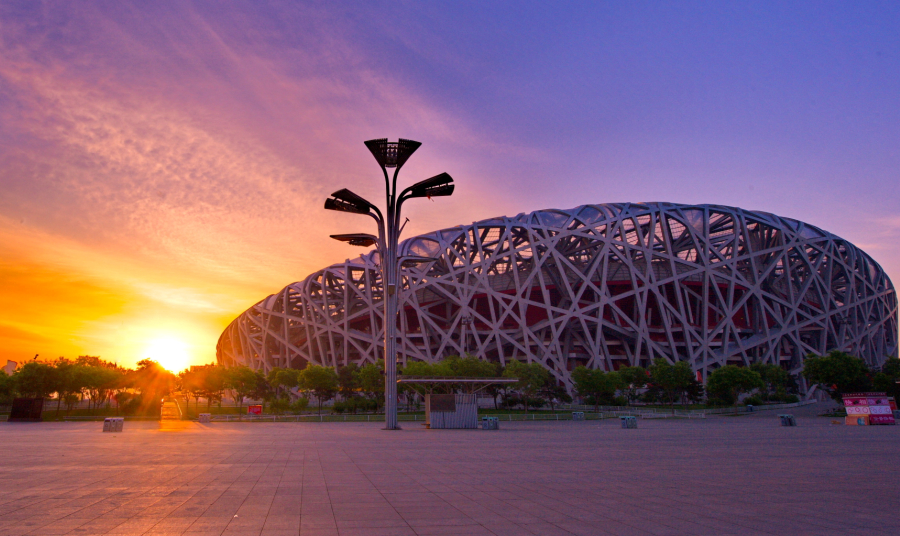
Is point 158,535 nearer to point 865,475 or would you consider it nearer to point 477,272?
point 865,475

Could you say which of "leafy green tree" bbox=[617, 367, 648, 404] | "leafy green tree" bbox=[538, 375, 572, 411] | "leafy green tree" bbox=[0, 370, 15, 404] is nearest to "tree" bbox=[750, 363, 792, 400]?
"leafy green tree" bbox=[617, 367, 648, 404]

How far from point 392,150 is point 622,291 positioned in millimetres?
46707

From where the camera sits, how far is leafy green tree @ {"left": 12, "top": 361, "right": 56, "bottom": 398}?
49.7 meters

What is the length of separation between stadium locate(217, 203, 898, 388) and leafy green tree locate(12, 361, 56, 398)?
99.6ft

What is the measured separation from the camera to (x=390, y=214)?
30188mm

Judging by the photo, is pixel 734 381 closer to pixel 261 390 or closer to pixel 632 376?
pixel 632 376

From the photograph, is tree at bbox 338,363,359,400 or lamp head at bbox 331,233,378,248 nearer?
lamp head at bbox 331,233,378,248

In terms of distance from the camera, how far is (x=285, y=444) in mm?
19172

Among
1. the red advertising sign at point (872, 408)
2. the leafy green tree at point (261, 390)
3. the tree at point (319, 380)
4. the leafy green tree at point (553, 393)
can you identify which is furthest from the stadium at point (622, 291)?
the red advertising sign at point (872, 408)

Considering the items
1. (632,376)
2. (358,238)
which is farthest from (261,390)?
(358,238)

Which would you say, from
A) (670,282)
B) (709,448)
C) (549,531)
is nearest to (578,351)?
(670,282)

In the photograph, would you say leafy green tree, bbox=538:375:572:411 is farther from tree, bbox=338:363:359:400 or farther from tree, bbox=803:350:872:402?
tree, bbox=803:350:872:402

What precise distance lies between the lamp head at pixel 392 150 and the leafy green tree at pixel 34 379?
40.0m

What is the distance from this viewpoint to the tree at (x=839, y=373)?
48.1m
